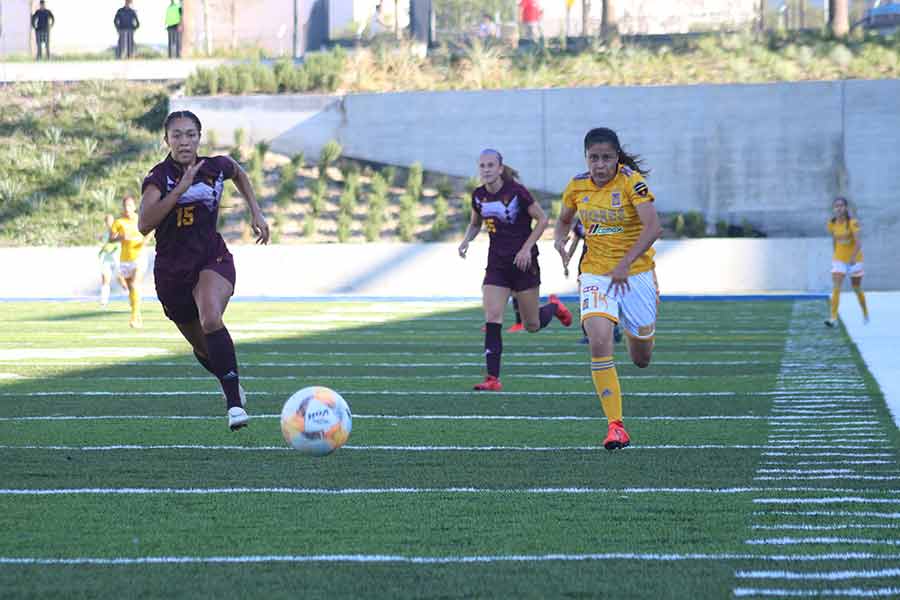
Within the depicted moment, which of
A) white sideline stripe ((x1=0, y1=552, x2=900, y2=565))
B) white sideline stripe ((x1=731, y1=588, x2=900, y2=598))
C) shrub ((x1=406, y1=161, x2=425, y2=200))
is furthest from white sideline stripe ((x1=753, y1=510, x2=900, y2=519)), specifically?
shrub ((x1=406, y1=161, x2=425, y2=200))

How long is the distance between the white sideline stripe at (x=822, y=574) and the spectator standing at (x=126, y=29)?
1664 inches

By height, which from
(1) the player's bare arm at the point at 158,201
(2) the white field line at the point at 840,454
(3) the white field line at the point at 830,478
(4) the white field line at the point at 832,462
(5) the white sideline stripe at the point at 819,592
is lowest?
(2) the white field line at the point at 840,454

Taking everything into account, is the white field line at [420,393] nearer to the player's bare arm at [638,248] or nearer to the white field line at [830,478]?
the player's bare arm at [638,248]

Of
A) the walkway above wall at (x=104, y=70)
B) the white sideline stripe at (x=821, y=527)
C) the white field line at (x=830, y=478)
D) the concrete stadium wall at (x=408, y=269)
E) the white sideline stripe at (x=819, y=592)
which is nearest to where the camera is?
the white sideline stripe at (x=819, y=592)

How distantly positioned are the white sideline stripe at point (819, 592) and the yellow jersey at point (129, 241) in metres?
16.6

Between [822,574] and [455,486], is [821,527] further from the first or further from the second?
[455,486]

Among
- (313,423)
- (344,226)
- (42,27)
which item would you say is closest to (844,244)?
(313,423)

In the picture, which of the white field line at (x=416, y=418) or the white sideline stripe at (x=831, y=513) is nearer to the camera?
the white sideline stripe at (x=831, y=513)

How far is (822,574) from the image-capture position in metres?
5.56

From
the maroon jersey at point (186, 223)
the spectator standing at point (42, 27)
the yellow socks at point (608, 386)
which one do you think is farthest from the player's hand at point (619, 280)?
the spectator standing at point (42, 27)

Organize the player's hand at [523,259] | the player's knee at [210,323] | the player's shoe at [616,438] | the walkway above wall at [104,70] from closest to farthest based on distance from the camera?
the player's shoe at [616,438]
the player's knee at [210,323]
the player's hand at [523,259]
the walkway above wall at [104,70]

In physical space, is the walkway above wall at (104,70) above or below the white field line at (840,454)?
above

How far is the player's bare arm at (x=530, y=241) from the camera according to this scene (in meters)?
11.8

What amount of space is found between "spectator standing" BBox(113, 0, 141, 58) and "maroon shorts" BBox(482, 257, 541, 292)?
35.2 m
